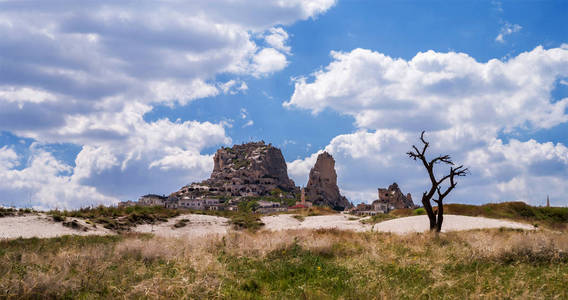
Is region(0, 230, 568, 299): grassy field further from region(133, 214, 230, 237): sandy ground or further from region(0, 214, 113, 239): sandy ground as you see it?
region(133, 214, 230, 237): sandy ground

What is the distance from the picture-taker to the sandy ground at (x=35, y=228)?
23531 mm

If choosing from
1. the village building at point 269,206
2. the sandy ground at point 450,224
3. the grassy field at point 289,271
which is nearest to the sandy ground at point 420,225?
the sandy ground at point 450,224

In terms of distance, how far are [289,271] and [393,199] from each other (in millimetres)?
163433

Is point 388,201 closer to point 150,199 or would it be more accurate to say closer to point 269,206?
point 269,206

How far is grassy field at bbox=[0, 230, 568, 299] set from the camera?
8.55 meters

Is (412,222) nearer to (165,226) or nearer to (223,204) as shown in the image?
(165,226)

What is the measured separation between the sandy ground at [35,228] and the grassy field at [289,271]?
13574mm

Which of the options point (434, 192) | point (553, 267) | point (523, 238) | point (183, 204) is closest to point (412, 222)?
point (434, 192)

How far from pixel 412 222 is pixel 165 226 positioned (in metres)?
20.5

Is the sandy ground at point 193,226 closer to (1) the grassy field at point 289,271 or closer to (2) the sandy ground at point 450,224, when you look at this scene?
(2) the sandy ground at point 450,224

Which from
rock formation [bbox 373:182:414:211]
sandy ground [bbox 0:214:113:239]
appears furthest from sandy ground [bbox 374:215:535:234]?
rock formation [bbox 373:182:414:211]

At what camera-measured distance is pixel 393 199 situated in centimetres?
16700

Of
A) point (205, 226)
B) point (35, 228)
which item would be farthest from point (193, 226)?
point (35, 228)

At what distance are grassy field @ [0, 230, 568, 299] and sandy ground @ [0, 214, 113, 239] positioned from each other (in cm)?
1357
